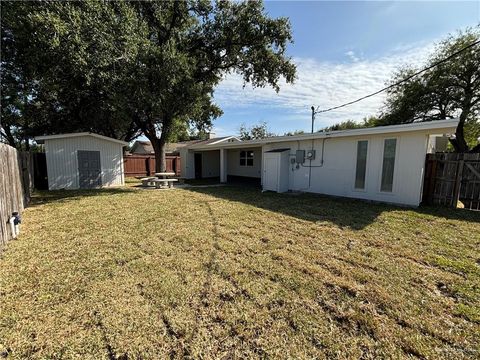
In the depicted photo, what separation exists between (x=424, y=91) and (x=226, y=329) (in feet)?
58.0

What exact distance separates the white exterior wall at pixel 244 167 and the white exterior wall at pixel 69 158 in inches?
343

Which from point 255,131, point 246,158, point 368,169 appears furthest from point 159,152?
point 255,131

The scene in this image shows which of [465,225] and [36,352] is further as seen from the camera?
[465,225]

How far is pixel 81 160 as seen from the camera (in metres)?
11.0

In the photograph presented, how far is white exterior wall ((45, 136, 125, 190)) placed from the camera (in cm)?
1038

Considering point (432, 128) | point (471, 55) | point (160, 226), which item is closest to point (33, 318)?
point (160, 226)

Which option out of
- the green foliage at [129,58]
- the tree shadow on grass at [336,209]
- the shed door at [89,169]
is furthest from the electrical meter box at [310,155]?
the shed door at [89,169]

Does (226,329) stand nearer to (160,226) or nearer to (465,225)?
(160,226)

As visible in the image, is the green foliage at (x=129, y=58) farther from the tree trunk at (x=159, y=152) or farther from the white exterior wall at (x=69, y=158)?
the white exterior wall at (x=69, y=158)

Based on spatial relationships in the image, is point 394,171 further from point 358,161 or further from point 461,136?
point 461,136

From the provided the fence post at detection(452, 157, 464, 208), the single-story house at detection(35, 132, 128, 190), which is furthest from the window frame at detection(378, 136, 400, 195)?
the single-story house at detection(35, 132, 128, 190)

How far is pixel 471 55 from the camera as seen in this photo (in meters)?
12.8

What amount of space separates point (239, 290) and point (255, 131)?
39.8 metres

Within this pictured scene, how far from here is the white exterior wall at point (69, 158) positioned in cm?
1038
